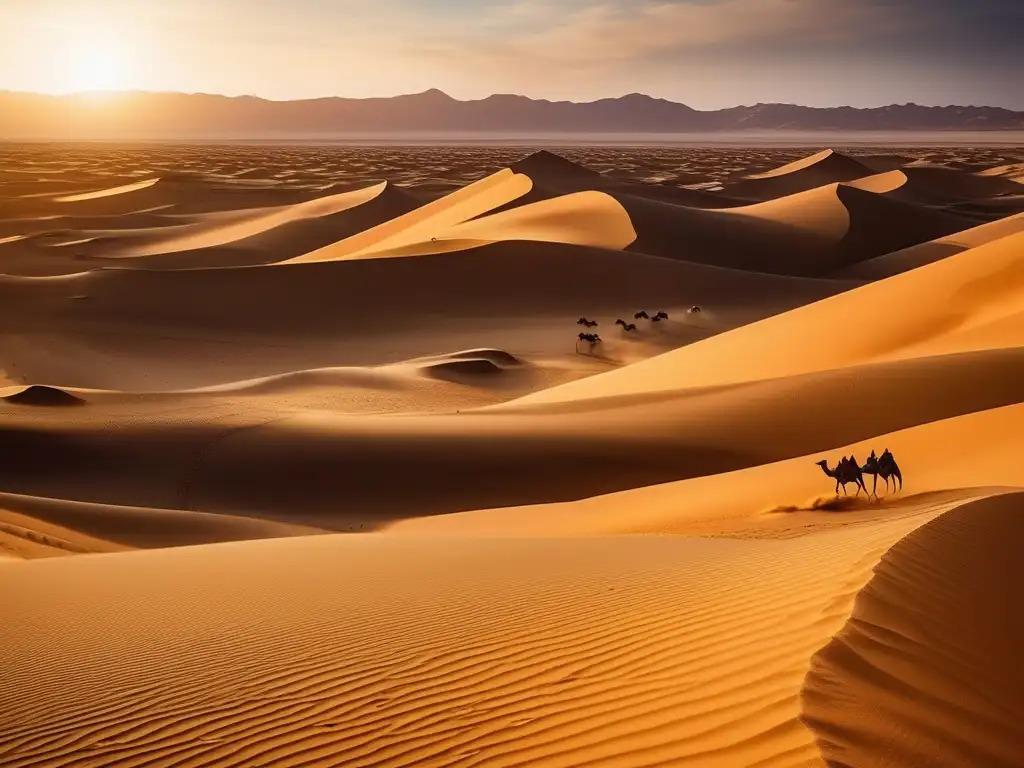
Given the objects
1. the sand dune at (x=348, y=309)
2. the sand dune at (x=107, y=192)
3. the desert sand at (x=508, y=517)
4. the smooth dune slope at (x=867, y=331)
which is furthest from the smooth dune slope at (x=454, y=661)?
the sand dune at (x=107, y=192)

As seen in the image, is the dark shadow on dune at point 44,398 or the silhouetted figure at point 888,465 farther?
the dark shadow on dune at point 44,398

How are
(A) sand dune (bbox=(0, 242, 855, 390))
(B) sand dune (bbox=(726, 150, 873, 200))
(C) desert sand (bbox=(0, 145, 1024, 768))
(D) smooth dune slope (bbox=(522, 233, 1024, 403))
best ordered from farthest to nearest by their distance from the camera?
(B) sand dune (bbox=(726, 150, 873, 200)), (A) sand dune (bbox=(0, 242, 855, 390)), (D) smooth dune slope (bbox=(522, 233, 1024, 403)), (C) desert sand (bbox=(0, 145, 1024, 768))

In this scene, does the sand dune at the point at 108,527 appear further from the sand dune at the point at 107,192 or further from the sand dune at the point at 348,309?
the sand dune at the point at 107,192

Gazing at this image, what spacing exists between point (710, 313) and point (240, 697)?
97.9ft

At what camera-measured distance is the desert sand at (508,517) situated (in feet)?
13.0

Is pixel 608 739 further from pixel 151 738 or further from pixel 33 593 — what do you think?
pixel 33 593

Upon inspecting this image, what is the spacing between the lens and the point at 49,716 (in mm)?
4527

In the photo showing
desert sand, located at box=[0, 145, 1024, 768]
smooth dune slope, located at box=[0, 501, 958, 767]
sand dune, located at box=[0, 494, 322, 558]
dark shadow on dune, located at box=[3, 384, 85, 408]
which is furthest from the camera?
dark shadow on dune, located at box=[3, 384, 85, 408]

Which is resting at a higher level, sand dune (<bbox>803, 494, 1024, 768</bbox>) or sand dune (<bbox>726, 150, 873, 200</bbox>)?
sand dune (<bbox>726, 150, 873, 200</bbox>)

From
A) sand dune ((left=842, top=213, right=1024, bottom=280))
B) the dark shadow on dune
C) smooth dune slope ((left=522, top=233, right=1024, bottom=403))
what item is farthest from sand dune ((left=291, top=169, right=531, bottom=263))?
the dark shadow on dune

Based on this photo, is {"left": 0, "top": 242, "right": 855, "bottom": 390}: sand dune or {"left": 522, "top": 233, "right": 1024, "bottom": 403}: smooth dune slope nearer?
{"left": 522, "top": 233, "right": 1024, "bottom": 403}: smooth dune slope

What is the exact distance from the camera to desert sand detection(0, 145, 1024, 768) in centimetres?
398

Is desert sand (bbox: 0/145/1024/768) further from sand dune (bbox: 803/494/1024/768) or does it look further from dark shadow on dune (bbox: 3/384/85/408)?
dark shadow on dune (bbox: 3/384/85/408)

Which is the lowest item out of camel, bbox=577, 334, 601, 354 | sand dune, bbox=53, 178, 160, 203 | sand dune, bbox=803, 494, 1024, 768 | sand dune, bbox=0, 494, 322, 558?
camel, bbox=577, 334, 601, 354
